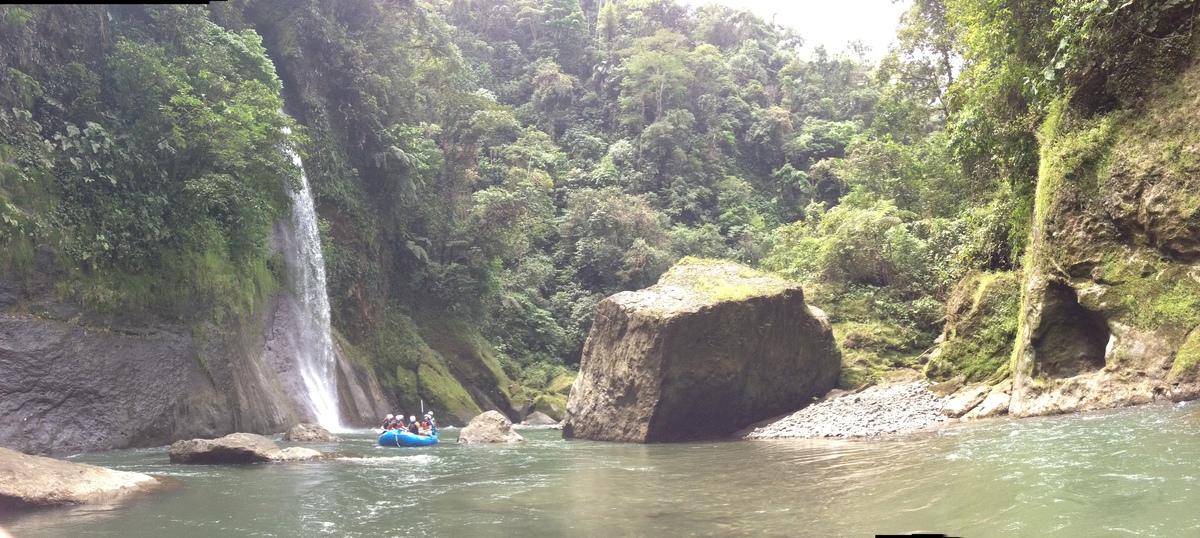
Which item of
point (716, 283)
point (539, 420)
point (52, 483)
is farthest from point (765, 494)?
point (539, 420)

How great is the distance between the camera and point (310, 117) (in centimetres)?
2745

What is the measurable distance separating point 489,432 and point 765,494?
11.6 m

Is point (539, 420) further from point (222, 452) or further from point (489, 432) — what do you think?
point (222, 452)

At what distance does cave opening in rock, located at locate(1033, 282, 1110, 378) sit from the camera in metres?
10.4

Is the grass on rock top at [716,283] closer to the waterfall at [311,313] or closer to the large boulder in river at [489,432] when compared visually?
the large boulder in river at [489,432]

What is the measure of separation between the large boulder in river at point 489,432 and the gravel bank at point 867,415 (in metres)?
6.07

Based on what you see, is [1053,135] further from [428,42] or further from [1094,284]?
[428,42]

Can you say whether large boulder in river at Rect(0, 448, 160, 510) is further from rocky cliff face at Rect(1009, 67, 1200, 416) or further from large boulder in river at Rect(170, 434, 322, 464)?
rocky cliff face at Rect(1009, 67, 1200, 416)

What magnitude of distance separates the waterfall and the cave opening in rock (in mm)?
17555

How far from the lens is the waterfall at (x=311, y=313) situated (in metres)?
22.4

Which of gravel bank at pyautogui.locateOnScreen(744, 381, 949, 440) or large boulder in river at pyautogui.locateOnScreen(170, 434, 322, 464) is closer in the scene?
gravel bank at pyautogui.locateOnScreen(744, 381, 949, 440)

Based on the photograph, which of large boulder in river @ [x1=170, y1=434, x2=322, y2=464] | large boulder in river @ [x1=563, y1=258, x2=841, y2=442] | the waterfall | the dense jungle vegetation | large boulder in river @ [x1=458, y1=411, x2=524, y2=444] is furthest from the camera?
the waterfall

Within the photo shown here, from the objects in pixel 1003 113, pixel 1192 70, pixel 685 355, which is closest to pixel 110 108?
pixel 685 355

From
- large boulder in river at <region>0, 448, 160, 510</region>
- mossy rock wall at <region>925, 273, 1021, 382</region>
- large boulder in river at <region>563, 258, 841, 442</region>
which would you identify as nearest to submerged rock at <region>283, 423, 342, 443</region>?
large boulder in river at <region>563, 258, 841, 442</region>
